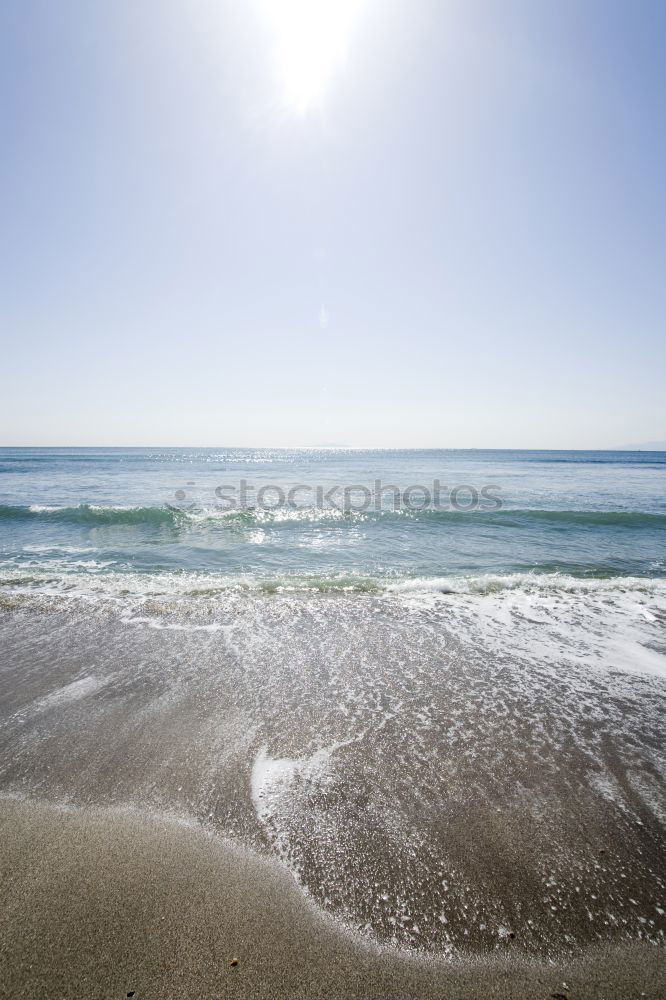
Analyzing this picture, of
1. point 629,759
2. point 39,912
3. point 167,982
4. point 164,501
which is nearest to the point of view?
point 167,982

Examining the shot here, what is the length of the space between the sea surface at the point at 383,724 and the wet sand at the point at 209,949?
0.12 m

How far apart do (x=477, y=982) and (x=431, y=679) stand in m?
2.85

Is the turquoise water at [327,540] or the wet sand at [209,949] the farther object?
the turquoise water at [327,540]

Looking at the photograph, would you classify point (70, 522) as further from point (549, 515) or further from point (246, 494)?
point (549, 515)

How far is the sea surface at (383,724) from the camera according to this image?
8.08ft

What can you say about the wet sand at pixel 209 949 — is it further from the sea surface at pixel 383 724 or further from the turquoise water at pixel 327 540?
the turquoise water at pixel 327 540

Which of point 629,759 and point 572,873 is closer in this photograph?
point 572,873

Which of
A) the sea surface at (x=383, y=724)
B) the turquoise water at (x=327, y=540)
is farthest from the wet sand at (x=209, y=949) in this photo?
the turquoise water at (x=327, y=540)

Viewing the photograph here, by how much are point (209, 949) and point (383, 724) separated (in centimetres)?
221

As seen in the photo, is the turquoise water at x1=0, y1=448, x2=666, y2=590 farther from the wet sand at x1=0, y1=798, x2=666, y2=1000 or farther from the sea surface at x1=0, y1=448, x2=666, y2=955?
the wet sand at x1=0, y1=798, x2=666, y2=1000

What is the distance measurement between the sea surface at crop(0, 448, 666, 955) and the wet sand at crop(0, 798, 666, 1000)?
0.39 ft

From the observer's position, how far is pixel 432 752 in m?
3.57

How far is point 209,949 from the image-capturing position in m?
2.07

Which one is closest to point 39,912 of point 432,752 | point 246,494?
point 432,752
